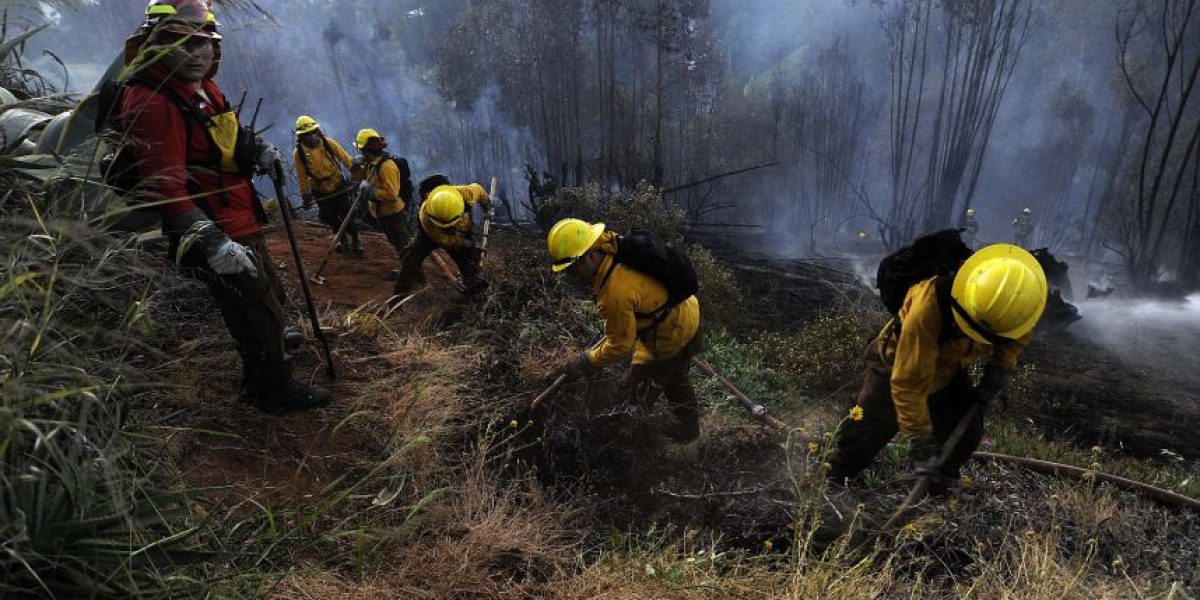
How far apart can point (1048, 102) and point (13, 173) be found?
22.9 metres

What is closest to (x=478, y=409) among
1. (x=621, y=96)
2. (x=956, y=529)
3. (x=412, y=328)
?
(x=412, y=328)

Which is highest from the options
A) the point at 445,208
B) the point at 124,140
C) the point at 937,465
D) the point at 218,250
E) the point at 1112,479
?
the point at 124,140

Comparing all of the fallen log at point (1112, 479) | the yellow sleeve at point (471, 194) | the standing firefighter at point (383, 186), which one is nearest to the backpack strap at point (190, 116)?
the yellow sleeve at point (471, 194)

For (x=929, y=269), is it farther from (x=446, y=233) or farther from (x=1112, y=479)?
(x=446, y=233)

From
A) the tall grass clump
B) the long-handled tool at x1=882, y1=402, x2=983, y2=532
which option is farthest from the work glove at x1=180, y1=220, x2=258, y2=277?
the long-handled tool at x1=882, y1=402, x2=983, y2=532

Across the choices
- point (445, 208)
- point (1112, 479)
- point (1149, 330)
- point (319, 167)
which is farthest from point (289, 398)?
point (1149, 330)

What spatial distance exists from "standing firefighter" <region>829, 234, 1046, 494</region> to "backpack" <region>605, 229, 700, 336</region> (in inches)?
43.5

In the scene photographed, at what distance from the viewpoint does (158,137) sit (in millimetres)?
2496

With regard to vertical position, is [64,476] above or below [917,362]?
above

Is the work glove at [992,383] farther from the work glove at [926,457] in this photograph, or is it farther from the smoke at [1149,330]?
the smoke at [1149,330]

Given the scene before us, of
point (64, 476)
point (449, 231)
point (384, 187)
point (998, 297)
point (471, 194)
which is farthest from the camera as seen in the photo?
point (384, 187)

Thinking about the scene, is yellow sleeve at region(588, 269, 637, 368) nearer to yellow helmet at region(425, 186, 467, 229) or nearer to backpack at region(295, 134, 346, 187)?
yellow helmet at region(425, 186, 467, 229)

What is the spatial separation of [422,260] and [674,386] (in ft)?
9.84

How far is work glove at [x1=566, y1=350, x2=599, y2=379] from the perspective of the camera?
3686 mm
